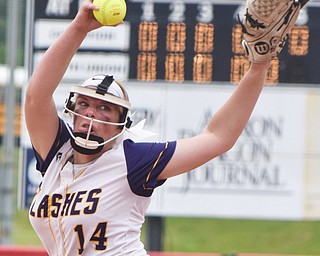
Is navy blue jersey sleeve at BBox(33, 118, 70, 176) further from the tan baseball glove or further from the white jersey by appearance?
the tan baseball glove

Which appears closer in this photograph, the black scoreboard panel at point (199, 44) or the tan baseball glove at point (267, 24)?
the tan baseball glove at point (267, 24)

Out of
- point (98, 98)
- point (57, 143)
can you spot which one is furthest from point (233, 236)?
point (98, 98)

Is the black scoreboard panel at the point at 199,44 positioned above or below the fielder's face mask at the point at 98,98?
above

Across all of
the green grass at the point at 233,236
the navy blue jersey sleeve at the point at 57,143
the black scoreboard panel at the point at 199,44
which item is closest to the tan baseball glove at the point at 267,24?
the navy blue jersey sleeve at the point at 57,143

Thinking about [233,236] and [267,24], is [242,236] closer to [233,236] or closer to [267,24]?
[233,236]

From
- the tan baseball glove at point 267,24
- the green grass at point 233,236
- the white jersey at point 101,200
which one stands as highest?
the tan baseball glove at point 267,24

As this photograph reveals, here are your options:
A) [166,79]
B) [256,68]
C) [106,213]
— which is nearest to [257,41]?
[256,68]

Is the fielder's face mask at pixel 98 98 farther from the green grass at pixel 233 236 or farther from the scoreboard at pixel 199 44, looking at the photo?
the green grass at pixel 233 236

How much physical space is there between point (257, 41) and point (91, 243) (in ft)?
3.05

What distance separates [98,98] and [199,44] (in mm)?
4927

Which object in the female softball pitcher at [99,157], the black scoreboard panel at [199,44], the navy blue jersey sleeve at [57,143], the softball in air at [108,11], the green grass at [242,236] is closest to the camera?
the softball in air at [108,11]

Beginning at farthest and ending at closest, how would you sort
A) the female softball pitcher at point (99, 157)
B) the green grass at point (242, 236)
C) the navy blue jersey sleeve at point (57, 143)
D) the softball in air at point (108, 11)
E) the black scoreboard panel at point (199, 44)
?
the green grass at point (242, 236), the black scoreboard panel at point (199, 44), the navy blue jersey sleeve at point (57, 143), the female softball pitcher at point (99, 157), the softball in air at point (108, 11)

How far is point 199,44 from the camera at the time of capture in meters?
8.56

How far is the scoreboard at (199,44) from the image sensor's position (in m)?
8.55
